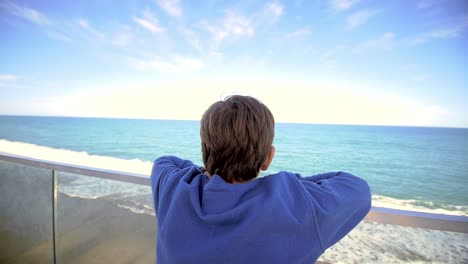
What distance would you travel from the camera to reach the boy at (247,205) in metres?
0.46

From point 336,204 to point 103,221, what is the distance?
4.10 ft

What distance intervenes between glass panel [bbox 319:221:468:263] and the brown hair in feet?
1.71

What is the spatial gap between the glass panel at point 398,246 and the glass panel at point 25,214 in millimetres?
1620

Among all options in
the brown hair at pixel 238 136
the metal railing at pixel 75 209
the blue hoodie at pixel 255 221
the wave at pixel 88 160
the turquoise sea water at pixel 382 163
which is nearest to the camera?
the blue hoodie at pixel 255 221

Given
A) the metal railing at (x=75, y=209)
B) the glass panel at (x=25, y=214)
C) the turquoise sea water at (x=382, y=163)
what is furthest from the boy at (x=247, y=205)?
the turquoise sea water at (x=382, y=163)

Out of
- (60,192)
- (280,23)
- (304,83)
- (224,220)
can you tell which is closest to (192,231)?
(224,220)

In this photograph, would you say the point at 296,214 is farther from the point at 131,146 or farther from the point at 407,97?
the point at 407,97

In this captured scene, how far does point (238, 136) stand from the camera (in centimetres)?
56

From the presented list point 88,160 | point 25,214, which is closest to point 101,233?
point 25,214

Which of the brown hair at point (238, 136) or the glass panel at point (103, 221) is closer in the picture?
the brown hair at point (238, 136)

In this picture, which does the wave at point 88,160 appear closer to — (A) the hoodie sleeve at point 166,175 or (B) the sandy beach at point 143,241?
(B) the sandy beach at point 143,241

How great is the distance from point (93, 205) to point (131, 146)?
2910 centimetres

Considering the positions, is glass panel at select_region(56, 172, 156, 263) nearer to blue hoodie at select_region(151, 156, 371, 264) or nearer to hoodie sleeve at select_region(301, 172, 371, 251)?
blue hoodie at select_region(151, 156, 371, 264)

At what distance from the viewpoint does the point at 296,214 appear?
468 mm
